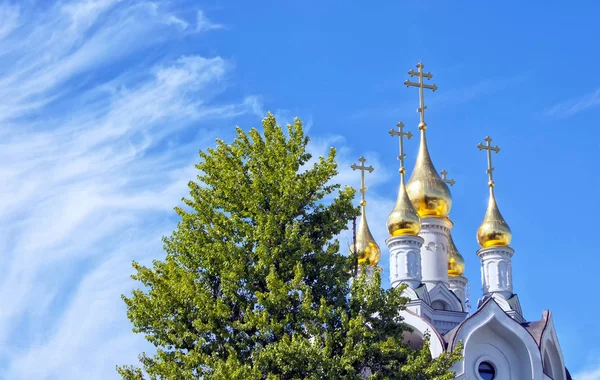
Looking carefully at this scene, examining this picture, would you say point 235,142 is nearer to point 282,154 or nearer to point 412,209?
point 282,154

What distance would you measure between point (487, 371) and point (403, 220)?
5.24m

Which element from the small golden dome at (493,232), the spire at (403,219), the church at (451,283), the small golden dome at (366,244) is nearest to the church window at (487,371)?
the church at (451,283)

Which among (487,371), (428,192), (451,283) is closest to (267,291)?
(487,371)

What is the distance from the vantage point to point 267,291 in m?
16.6

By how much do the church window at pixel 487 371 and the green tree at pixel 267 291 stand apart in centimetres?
957

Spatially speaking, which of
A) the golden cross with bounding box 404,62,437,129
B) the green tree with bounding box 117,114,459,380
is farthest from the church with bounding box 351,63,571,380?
the green tree with bounding box 117,114,459,380

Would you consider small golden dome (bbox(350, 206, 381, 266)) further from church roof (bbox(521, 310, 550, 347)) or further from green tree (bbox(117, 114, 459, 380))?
green tree (bbox(117, 114, 459, 380))

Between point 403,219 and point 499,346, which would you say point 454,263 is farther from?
point 499,346

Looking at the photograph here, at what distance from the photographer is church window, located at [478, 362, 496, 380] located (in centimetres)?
2591

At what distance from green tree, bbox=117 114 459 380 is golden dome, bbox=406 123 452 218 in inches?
540

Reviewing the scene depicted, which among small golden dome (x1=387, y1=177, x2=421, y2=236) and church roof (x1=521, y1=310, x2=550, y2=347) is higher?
small golden dome (x1=387, y1=177, x2=421, y2=236)

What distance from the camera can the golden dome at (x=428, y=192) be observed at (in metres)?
31.0

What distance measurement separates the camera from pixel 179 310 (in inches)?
644

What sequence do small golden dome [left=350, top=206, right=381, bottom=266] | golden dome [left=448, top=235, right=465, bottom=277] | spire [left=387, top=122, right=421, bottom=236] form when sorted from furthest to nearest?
1. golden dome [left=448, top=235, right=465, bottom=277]
2. small golden dome [left=350, top=206, right=381, bottom=266]
3. spire [left=387, top=122, right=421, bottom=236]
